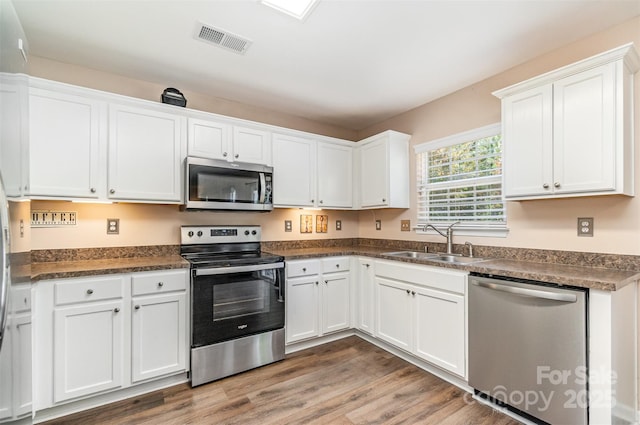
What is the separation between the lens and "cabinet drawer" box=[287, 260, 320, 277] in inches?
110

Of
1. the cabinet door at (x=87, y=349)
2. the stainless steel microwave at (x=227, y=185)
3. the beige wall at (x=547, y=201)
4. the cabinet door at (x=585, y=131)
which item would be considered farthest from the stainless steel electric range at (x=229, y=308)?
the cabinet door at (x=585, y=131)

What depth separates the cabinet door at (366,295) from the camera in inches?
118

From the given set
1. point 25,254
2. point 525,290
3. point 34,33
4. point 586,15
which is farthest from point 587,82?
point 34,33

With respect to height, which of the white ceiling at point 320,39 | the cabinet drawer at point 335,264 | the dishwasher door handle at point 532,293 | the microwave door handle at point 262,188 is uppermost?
the white ceiling at point 320,39

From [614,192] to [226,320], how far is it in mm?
2742

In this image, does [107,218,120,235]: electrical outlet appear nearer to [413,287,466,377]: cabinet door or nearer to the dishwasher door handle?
[413,287,466,377]: cabinet door

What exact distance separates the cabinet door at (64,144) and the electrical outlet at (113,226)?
→ 354 mm

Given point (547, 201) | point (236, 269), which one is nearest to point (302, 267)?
point (236, 269)

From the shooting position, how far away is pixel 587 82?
183cm

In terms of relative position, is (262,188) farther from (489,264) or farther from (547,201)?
(547,201)

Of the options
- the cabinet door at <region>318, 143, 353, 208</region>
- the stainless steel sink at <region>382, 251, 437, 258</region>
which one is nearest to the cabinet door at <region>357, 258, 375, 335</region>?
the stainless steel sink at <region>382, 251, 437, 258</region>

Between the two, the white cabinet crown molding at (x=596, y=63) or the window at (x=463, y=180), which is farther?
the window at (x=463, y=180)

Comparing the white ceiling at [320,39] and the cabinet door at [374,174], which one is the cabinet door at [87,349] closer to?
the white ceiling at [320,39]

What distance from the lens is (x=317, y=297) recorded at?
2.96 metres
